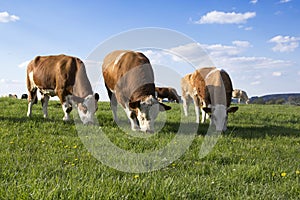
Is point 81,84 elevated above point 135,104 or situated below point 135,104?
above

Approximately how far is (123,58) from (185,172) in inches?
243

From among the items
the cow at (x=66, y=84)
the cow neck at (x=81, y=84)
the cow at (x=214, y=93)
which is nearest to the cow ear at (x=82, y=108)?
the cow at (x=66, y=84)

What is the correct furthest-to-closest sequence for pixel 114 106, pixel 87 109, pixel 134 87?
1. pixel 114 106
2. pixel 87 109
3. pixel 134 87

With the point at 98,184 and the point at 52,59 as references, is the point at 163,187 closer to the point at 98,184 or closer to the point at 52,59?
the point at 98,184

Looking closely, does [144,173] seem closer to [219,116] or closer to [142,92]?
[142,92]

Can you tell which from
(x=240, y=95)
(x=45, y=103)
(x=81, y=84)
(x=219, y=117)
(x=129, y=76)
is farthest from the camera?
(x=240, y=95)

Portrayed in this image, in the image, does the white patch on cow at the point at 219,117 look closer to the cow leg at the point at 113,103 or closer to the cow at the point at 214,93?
the cow at the point at 214,93

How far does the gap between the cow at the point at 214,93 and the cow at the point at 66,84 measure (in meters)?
3.75

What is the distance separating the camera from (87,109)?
1069 centimetres

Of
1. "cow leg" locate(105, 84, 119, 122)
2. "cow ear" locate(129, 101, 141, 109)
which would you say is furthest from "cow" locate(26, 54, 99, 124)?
"cow ear" locate(129, 101, 141, 109)

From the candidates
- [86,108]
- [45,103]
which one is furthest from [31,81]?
[86,108]

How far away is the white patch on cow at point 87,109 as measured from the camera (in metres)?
10.6

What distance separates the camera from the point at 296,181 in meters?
4.72

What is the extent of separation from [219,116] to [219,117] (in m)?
0.04
